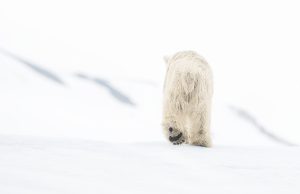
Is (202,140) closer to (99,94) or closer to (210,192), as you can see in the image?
(210,192)

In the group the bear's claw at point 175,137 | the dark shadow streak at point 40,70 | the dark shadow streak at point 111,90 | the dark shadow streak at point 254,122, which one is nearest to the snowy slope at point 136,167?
the bear's claw at point 175,137

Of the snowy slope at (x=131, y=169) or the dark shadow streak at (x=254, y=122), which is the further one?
the dark shadow streak at (x=254, y=122)

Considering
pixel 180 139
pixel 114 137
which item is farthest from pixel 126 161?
pixel 114 137

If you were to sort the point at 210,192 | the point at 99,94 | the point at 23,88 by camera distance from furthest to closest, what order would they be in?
1. the point at 99,94
2. the point at 23,88
3. the point at 210,192

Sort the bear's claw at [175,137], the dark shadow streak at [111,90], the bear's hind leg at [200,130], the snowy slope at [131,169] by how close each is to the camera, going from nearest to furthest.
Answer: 1. the snowy slope at [131,169]
2. the bear's claw at [175,137]
3. the bear's hind leg at [200,130]
4. the dark shadow streak at [111,90]

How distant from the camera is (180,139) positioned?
728 centimetres

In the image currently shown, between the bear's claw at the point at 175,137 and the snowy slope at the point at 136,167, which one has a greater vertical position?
the bear's claw at the point at 175,137

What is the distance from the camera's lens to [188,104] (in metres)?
7.41

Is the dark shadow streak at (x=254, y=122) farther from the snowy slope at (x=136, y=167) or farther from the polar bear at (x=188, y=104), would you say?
the snowy slope at (x=136, y=167)

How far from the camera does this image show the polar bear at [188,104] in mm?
7309

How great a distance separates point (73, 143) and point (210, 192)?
1.99 m

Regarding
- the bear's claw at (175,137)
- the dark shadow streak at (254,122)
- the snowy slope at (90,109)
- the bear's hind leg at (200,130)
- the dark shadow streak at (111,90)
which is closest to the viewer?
the bear's claw at (175,137)

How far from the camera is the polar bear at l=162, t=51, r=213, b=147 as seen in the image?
24.0ft

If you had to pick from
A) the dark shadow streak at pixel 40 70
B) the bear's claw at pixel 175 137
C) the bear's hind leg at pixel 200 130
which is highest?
the dark shadow streak at pixel 40 70
